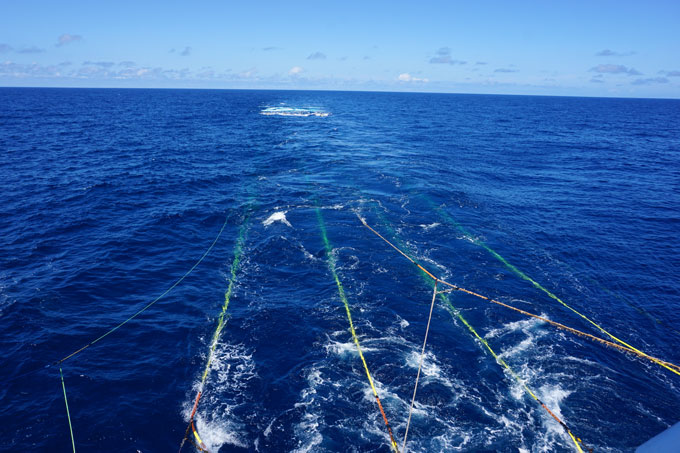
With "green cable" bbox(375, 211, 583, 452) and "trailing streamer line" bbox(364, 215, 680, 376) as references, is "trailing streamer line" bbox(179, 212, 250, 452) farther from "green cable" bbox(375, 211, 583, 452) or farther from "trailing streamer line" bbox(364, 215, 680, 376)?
"trailing streamer line" bbox(364, 215, 680, 376)

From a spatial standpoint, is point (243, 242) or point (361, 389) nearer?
point (361, 389)

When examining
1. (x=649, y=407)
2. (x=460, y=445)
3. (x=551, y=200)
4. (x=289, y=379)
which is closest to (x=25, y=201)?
(x=289, y=379)

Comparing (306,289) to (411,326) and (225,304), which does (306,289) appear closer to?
(225,304)

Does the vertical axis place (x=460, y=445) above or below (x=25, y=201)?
below

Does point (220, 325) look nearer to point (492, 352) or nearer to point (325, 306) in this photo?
point (325, 306)

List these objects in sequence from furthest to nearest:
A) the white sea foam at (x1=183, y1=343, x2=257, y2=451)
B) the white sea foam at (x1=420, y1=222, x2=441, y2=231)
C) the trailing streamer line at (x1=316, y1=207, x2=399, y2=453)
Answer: the white sea foam at (x1=420, y1=222, x2=441, y2=231), the trailing streamer line at (x1=316, y1=207, x2=399, y2=453), the white sea foam at (x1=183, y1=343, x2=257, y2=451)

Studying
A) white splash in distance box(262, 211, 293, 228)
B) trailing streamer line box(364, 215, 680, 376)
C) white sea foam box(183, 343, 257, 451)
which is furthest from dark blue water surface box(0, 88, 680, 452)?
white splash in distance box(262, 211, 293, 228)

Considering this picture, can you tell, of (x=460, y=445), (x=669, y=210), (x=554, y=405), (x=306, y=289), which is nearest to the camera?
(x=460, y=445)

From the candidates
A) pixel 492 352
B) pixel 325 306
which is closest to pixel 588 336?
pixel 492 352

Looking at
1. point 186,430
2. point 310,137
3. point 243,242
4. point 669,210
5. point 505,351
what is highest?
point 310,137
